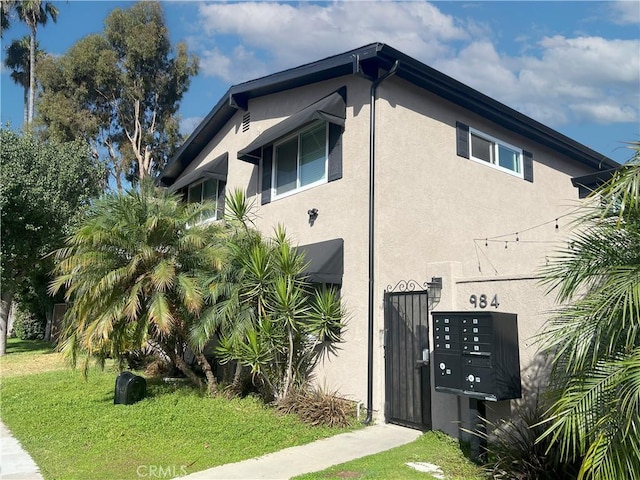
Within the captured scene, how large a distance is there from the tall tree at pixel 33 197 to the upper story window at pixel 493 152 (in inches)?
540

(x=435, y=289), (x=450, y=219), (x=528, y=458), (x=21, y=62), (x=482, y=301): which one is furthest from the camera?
(x=21, y=62)

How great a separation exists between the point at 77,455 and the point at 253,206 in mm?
6893

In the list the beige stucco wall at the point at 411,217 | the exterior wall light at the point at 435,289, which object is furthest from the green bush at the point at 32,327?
the exterior wall light at the point at 435,289

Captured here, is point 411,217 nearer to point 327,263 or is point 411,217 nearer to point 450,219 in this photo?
point 450,219

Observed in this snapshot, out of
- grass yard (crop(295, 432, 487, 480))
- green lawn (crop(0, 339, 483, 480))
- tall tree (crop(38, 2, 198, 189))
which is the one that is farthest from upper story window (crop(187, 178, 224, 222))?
tall tree (crop(38, 2, 198, 189))

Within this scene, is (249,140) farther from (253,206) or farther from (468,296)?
(468,296)

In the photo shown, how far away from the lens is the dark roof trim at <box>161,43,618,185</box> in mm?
9000

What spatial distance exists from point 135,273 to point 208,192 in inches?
246

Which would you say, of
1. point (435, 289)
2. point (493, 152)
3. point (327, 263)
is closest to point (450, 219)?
point (493, 152)

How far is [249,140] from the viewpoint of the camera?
42.2 ft

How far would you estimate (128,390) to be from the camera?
9297 millimetres

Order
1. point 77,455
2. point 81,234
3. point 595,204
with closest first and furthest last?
point 595,204 < point 77,455 < point 81,234

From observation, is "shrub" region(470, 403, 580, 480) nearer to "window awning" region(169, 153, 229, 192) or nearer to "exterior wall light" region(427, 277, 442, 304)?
"exterior wall light" region(427, 277, 442, 304)

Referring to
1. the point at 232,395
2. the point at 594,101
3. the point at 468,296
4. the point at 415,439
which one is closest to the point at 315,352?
the point at 232,395
